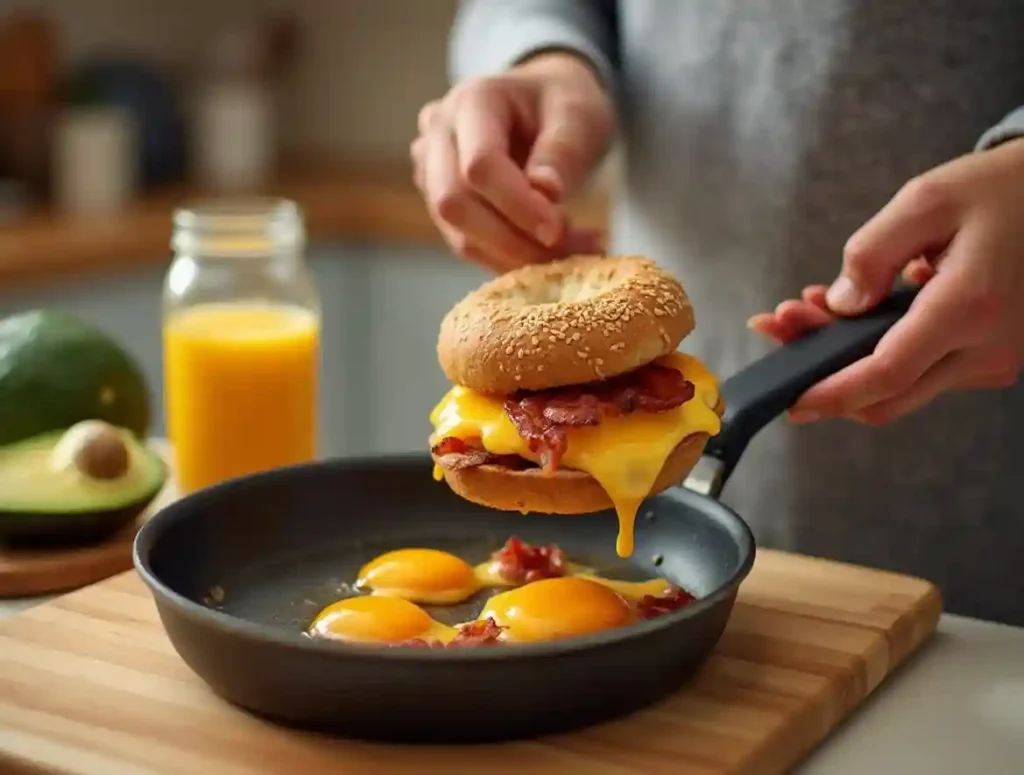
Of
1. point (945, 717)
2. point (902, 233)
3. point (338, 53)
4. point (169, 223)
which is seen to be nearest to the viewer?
point (945, 717)

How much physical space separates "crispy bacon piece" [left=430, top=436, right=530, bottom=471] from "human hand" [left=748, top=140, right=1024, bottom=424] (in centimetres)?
23

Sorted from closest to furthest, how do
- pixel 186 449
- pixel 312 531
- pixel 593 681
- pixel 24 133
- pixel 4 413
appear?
pixel 593 681, pixel 312 531, pixel 4 413, pixel 186 449, pixel 24 133

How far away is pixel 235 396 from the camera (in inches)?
56.2

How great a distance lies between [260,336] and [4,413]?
0.86 ft

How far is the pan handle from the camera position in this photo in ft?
3.53

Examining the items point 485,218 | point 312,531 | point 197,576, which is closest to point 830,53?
point 485,218

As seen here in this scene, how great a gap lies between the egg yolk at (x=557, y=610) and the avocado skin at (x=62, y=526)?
376 mm

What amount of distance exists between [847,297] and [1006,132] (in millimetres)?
204

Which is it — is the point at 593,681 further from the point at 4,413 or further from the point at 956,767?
→ the point at 4,413

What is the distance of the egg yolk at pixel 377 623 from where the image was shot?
1.00 metres

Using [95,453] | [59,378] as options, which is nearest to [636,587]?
[95,453]

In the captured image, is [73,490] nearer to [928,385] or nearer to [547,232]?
[547,232]

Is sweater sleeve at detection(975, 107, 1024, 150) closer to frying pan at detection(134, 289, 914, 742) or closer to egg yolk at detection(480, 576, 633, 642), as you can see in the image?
frying pan at detection(134, 289, 914, 742)

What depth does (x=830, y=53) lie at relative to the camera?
1.40 m
